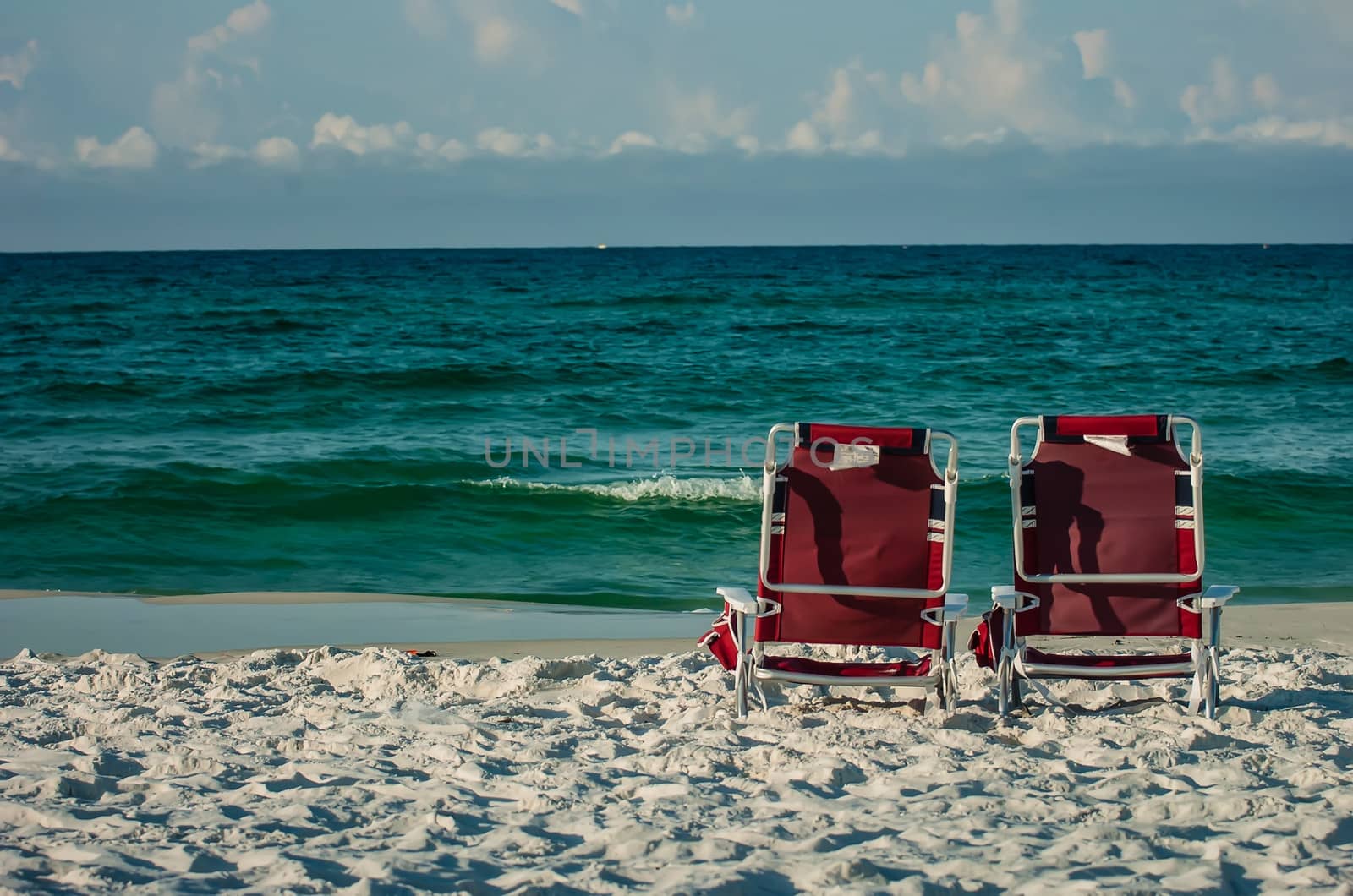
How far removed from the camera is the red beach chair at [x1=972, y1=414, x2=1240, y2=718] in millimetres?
4562

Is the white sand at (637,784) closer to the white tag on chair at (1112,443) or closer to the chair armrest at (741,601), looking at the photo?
the chair armrest at (741,601)

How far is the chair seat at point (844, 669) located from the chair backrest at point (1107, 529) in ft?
1.42

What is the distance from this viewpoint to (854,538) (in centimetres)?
459

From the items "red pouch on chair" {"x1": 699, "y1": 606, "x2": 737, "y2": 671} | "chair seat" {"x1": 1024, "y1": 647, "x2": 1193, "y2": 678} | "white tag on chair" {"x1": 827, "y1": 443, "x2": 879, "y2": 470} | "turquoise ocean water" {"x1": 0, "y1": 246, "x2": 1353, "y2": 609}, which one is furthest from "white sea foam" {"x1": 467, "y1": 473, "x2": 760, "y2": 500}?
"chair seat" {"x1": 1024, "y1": 647, "x2": 1193, "y2": 678}

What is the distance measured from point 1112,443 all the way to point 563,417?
1214cm

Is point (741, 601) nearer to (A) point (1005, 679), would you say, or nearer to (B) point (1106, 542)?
(A) point (1005, 679)

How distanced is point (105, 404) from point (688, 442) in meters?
8.16

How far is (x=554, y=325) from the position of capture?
27.7 metres

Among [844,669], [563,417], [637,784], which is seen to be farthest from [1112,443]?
[563,417]

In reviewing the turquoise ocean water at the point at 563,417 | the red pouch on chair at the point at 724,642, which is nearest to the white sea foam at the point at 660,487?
the turquoise ocean water at the point at 563,417

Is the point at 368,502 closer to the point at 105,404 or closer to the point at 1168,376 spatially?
the point at 105,404

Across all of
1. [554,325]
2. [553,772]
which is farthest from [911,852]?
[554,325]

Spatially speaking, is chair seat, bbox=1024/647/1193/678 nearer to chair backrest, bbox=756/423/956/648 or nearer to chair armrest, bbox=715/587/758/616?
chair backrest, bbox=756/423/956/648

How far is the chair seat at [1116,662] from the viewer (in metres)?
4.47
